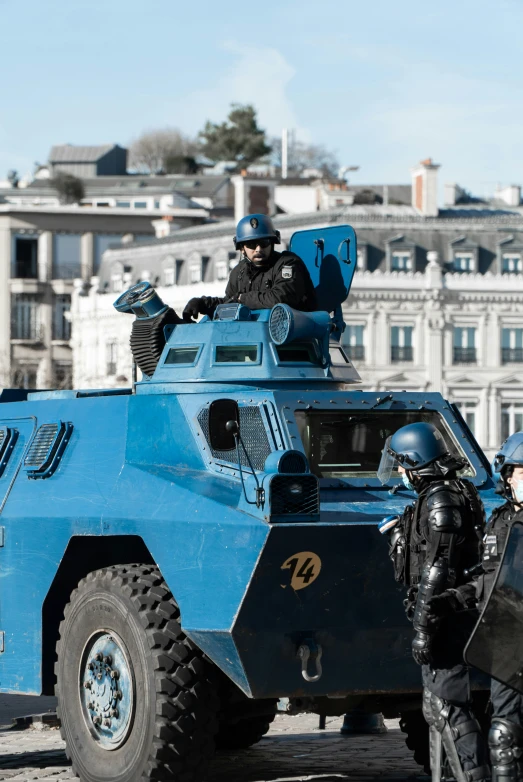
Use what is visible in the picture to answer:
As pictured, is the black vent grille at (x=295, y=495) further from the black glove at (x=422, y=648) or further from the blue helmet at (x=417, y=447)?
the black glove at (x=422, y=648)

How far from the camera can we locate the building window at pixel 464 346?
65500 millimetres

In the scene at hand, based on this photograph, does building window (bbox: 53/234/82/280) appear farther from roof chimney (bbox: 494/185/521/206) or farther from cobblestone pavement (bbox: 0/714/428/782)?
cobblestone pavement (bbox: 0/714/428/782)

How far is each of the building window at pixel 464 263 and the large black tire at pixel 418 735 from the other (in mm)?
57388

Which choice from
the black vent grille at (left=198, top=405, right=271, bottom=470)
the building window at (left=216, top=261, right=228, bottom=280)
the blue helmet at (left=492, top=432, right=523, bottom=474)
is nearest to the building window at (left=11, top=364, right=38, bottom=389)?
the building window at (left=216, top=261, right=228, bottom=280)

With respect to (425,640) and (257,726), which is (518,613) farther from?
(257,726)

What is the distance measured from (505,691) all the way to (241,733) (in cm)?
368

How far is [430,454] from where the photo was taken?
927 cm

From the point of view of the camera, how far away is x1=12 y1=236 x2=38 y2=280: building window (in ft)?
256

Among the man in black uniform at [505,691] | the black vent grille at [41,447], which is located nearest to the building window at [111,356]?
the black vent grille at [41,447]

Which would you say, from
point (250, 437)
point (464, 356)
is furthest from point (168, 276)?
→ point (250, 437)

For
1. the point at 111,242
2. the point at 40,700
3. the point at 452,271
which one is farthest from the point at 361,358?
the point at 40,700

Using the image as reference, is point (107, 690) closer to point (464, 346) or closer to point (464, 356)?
point (464, 356)

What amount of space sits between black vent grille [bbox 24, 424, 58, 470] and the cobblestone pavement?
1875 mm

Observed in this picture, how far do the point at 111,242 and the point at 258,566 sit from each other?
7092 cm
